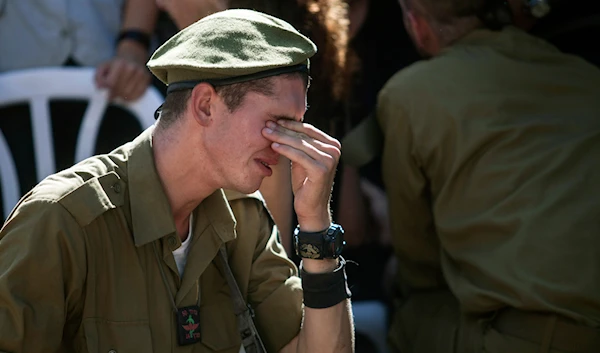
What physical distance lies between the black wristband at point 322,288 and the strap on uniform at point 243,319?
0.15 m

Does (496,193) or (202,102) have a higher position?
(202,102)

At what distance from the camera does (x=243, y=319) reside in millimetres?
2320

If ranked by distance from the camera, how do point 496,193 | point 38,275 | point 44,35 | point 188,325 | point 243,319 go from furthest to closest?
point 44,35, point 496,193, point 243,319, point 188,325, point 38,275

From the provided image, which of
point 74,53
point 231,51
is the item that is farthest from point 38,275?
point 74,53

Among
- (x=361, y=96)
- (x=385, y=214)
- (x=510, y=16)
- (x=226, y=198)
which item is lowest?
(x=385, y=214)

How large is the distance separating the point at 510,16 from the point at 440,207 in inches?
29.5

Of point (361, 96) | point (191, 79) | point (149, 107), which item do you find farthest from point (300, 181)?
point (361, 96)

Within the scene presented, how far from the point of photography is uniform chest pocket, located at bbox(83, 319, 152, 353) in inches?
80.8

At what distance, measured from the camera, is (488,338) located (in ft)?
9.39

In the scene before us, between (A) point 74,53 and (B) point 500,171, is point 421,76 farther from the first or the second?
(A) point 74,53

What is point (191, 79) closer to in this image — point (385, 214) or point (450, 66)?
point (450, 66)

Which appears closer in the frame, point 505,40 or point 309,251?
point 309,251

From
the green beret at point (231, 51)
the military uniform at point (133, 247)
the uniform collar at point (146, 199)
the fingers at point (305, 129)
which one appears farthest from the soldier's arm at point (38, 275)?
the fingers at point (305, 129)

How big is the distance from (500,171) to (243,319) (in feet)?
3.33
